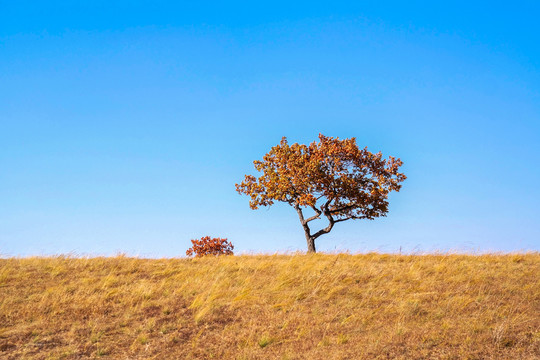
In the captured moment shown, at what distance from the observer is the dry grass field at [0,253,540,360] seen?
34.0 ft

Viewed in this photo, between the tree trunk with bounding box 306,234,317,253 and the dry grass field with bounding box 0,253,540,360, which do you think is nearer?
the dry grass field with bounding box 0,253,540,360

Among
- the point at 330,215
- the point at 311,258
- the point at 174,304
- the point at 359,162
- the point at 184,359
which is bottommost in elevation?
the point at 184,359

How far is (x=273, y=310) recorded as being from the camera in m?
13.3

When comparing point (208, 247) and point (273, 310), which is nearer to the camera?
point (273, 310)

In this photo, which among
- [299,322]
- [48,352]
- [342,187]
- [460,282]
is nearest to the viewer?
[48,352]

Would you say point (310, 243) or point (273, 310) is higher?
point (310, 243)

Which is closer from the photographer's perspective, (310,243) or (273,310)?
(273,310)

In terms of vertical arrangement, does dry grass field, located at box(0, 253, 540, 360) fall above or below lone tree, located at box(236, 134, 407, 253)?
below

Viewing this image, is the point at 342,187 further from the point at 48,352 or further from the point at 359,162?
the point at 48,352

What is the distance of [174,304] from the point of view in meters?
14.3

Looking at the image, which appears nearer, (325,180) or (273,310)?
(273,310)

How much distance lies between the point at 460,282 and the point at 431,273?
1.66 meters

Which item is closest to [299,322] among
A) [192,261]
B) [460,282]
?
[460,282]

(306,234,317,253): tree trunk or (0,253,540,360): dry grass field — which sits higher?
(306,234,317,253): tree trunk
